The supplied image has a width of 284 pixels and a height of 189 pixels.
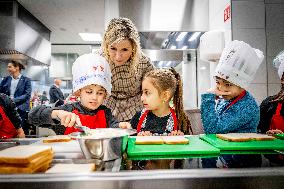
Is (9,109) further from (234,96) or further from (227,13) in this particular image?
(227,13)

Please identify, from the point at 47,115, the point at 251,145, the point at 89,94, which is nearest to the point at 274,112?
Answer: the point at 251,145

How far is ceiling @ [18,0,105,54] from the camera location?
225 inches

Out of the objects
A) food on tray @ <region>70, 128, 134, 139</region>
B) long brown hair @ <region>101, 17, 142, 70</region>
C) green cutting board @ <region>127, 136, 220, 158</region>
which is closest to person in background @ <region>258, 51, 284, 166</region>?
long brown hair @ <region>101, 17, 142, 70</region>

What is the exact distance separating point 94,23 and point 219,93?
19.5ft

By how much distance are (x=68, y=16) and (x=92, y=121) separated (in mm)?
5443

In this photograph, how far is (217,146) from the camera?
103 centimetres

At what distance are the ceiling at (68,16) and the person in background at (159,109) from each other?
13.6 ft

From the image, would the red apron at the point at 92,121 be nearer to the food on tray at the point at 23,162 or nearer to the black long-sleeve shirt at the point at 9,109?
the food on tray at the point at 23,162

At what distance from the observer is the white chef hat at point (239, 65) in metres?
1.79

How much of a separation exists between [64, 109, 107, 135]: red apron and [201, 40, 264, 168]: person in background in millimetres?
666

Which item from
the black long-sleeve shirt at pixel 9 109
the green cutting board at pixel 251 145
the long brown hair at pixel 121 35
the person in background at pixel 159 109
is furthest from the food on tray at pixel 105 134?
the black long-sleeve shirt at pixel 9 109

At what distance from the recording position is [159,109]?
78.0 inches

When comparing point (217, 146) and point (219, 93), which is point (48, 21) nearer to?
point (219, 93)

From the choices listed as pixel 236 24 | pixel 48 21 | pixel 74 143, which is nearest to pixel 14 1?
pixel 48 21
